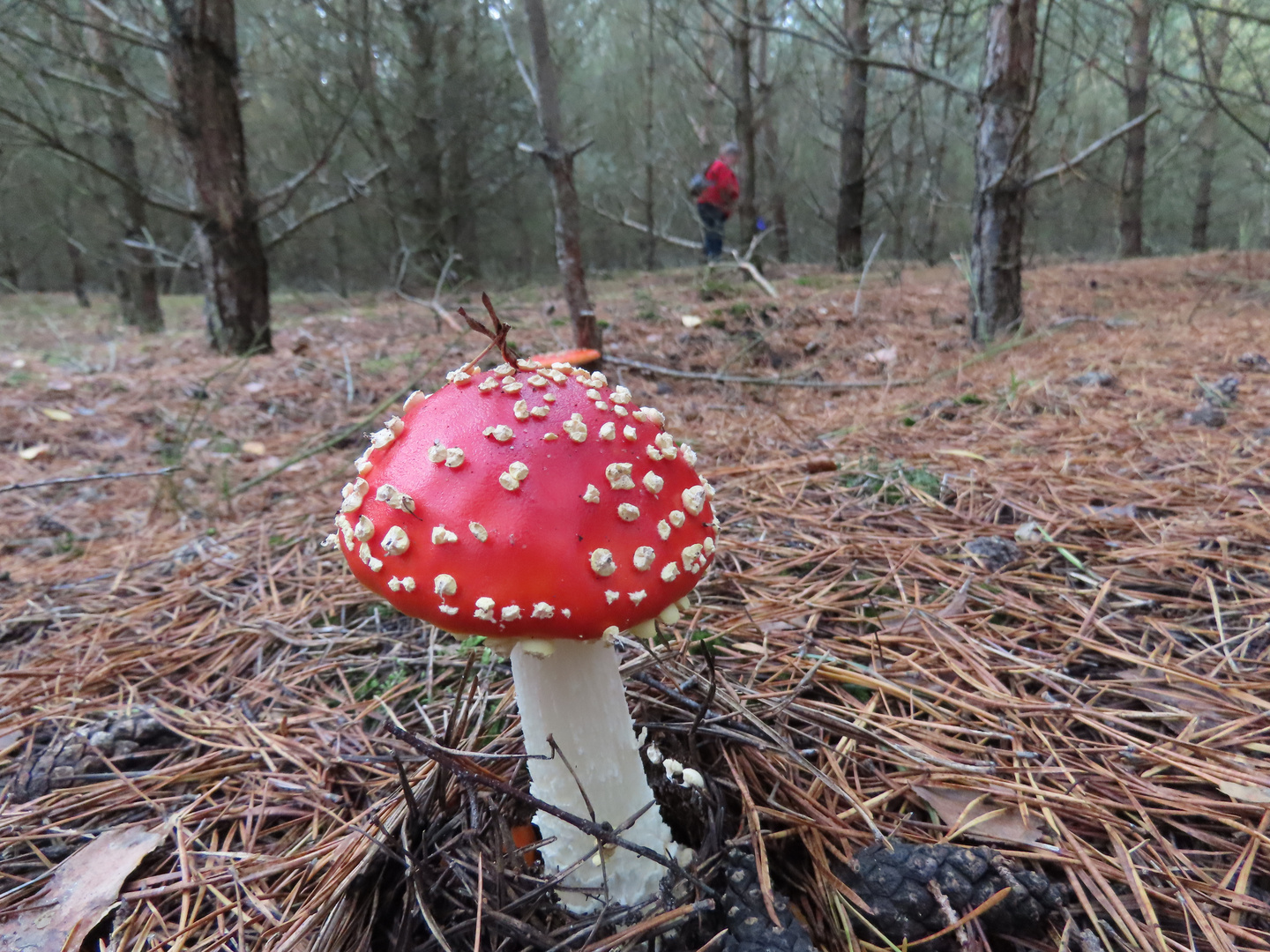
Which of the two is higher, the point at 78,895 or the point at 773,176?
the point at 773,176

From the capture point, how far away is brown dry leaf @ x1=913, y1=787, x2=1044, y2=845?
1.21 m

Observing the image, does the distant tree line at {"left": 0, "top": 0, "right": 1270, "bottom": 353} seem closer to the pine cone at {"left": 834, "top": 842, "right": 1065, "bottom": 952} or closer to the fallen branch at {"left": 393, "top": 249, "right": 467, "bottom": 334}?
the fallen branch at {"left": 393, "top": 249, "right": 467, "bottom": 334}

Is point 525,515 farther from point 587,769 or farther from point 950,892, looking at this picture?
point 950,892

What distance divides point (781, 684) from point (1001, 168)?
153 inches

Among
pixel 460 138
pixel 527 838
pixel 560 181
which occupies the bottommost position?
pixel 527 838

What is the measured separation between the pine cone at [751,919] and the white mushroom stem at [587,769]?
0.12 metres

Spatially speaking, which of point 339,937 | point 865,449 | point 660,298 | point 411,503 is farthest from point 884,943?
point 660,298

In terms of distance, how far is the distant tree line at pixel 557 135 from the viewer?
14.2 feet

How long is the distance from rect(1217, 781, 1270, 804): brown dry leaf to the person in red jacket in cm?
924

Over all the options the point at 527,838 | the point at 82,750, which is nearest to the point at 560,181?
the point at 82,750

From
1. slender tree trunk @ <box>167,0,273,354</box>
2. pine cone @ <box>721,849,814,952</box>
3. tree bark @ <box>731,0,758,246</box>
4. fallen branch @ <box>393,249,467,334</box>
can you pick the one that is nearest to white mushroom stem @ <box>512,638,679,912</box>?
pine cone @ <box>721,849,814,952</box>

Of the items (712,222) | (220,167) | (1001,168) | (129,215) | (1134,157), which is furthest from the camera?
(1134,157)

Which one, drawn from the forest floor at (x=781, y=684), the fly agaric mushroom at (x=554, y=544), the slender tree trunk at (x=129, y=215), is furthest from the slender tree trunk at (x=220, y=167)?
the fly agaric mushroom at (x=554, y=544)

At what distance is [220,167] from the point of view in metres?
5.08
